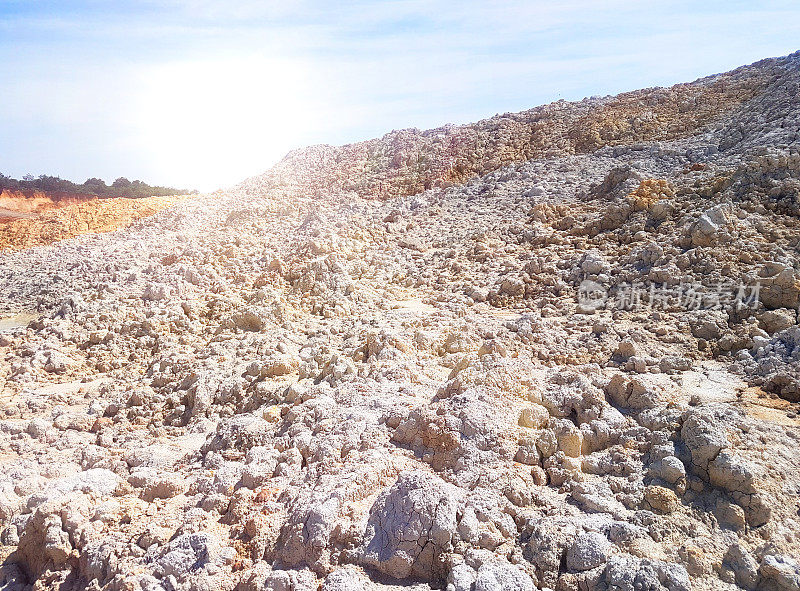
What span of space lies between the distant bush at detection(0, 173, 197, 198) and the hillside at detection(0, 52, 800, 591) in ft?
45.1

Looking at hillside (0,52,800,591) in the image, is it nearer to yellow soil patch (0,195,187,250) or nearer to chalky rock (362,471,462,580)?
chalky rock (362,471,462,580)

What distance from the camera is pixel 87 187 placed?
23594 mm

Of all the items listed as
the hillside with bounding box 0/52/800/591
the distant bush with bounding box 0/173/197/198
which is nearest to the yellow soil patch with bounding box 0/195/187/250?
the hillside with bounding box 0/52/800/591

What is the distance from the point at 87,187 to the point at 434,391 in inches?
951

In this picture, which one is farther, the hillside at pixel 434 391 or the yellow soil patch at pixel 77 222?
the yellow soil patch at pixel 77 222

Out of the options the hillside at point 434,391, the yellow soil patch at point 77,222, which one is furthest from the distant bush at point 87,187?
the hillside at point 434,391

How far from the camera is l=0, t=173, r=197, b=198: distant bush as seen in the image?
22.6 meters

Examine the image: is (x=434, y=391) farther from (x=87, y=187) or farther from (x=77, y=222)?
→ (x=87, y=187)

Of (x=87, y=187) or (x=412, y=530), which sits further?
(x=87, y=187)

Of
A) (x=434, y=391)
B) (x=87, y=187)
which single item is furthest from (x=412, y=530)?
(x=87, y=187)

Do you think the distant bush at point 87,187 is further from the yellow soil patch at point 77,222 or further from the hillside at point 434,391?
the hillside at point 434,391

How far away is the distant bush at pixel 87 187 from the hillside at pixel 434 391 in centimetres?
1374

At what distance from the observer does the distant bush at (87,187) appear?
22609 millimetres

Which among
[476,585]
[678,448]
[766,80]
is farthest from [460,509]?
[766,80]
